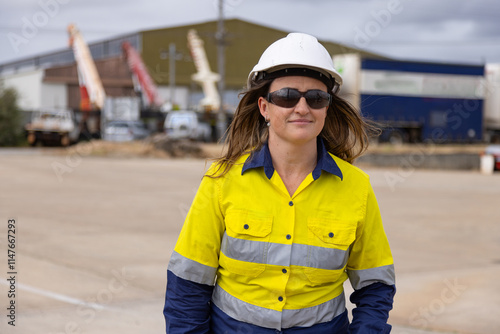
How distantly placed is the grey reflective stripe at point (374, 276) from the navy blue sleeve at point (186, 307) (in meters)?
0.57

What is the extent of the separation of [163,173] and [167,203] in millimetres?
7012

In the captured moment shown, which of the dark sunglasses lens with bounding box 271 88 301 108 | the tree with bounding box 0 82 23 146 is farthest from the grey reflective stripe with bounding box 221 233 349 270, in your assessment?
the tree with bounding box 0 82 23 146

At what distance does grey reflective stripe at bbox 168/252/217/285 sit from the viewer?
7.59 ft

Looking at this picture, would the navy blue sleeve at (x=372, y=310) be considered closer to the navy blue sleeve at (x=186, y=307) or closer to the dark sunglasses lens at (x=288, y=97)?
the navy blue sleeve at (x=186, y=307)

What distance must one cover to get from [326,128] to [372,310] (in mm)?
753

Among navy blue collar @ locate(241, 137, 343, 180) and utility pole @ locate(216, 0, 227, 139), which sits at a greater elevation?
utility pole @ locate(216, 0, 227, 139)

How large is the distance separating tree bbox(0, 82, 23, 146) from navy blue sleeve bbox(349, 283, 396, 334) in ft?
124

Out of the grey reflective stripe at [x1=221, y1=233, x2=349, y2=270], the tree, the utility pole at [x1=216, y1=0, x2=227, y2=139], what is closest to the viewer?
the grey reflective stripe at [x1=221, y1=233, x2=349, y2=270]

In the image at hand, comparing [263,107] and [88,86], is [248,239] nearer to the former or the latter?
[263,107]

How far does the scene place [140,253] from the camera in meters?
7.59

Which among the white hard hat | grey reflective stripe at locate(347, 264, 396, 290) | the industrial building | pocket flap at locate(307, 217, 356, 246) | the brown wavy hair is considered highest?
the industrial building

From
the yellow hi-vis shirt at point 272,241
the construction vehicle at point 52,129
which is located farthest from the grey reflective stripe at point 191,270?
the construction vehicle at point 52,129

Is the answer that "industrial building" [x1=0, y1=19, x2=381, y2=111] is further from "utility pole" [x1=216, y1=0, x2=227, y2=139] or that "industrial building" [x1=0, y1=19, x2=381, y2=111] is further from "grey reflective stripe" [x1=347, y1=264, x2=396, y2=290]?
"grey reflective stripe" [x1=347, y1=264, x2=396, y2=290]

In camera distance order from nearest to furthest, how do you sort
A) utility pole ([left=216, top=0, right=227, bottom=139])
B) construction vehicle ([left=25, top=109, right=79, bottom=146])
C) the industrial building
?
utility pole ([left=216, top=0, right=227, bottom=139])
construction vehicle ([left=25, top=109, right=79, bottom=146])
the industrial building
